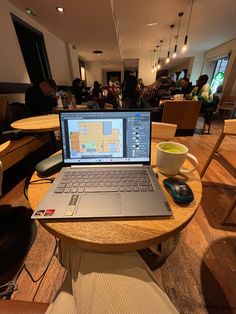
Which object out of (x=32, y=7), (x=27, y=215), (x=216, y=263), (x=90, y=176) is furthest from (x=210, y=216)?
(x=32, y=7)

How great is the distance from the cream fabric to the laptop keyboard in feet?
0.59

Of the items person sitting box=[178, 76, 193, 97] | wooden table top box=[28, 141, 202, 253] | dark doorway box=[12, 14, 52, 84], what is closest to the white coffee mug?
wooden table top box=[28, 141, 202, 253]

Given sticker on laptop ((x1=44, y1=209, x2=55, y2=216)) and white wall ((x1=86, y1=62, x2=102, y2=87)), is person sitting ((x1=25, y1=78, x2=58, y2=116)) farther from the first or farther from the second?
white wall ((x1=86, y1=62, x2=102, y2=87))

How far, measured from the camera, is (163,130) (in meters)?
1.09

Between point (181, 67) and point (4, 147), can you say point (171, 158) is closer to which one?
point (4, 147)

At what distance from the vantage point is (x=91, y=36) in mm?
3973

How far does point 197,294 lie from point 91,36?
16.8 ft

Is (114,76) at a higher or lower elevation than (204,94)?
higher

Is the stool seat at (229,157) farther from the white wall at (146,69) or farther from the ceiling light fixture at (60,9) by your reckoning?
the white wall at (146,69)

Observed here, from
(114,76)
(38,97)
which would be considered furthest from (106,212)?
(114,76)

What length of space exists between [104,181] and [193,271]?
0.86 m

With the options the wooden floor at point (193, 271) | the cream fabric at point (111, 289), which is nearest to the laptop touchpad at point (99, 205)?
the cream fabric at point (111, 289)

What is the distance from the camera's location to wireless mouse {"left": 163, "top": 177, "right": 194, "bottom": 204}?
459 mm

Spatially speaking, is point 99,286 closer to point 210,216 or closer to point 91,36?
point 210,216
